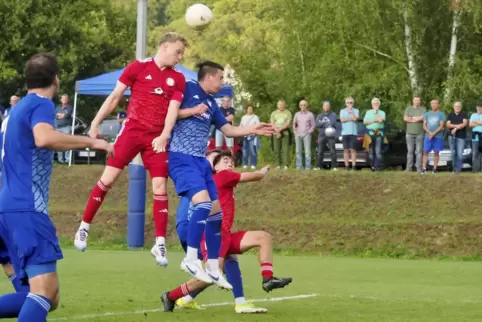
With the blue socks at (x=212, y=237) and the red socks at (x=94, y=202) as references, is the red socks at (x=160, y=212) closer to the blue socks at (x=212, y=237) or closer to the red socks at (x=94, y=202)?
the red socks at (x=94, y=202)

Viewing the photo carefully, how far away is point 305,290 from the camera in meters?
15.4

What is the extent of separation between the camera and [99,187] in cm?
1387

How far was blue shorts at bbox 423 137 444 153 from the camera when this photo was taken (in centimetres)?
2969

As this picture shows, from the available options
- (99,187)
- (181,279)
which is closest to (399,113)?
(181,279)

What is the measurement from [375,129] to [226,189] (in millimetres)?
17449

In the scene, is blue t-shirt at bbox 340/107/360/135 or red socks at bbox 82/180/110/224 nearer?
red socks at bbox 82/180/110/224

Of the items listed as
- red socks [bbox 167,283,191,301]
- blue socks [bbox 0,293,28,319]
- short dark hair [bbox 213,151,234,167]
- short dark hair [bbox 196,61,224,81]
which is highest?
short dark hair [bbox 196,61,224,81]

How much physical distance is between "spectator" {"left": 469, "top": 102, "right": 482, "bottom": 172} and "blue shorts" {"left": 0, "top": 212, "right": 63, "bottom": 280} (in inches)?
870

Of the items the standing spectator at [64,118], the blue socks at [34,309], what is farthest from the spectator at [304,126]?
the blue socks at [34,309]

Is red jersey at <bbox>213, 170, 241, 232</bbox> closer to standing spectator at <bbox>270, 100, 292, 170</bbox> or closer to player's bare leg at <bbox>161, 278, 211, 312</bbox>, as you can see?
player's bare leg at <bbox>161, 278, 211, 312</bbox>

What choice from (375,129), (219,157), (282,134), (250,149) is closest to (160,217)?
(219,157)

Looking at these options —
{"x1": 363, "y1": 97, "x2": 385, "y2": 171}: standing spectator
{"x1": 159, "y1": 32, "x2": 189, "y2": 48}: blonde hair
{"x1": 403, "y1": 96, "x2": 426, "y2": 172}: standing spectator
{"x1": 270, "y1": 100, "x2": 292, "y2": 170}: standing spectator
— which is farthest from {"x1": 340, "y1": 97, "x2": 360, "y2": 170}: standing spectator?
{"x1": 159, "y1": 32, "x2": 189, "y2": 48}: blonde hair

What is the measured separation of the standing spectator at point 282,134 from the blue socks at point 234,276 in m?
18.8

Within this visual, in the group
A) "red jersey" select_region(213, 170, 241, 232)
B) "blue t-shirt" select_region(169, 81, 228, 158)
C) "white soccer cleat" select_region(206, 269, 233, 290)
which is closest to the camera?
"white soccer cleat" select_region(206, 269, 233, 290)
